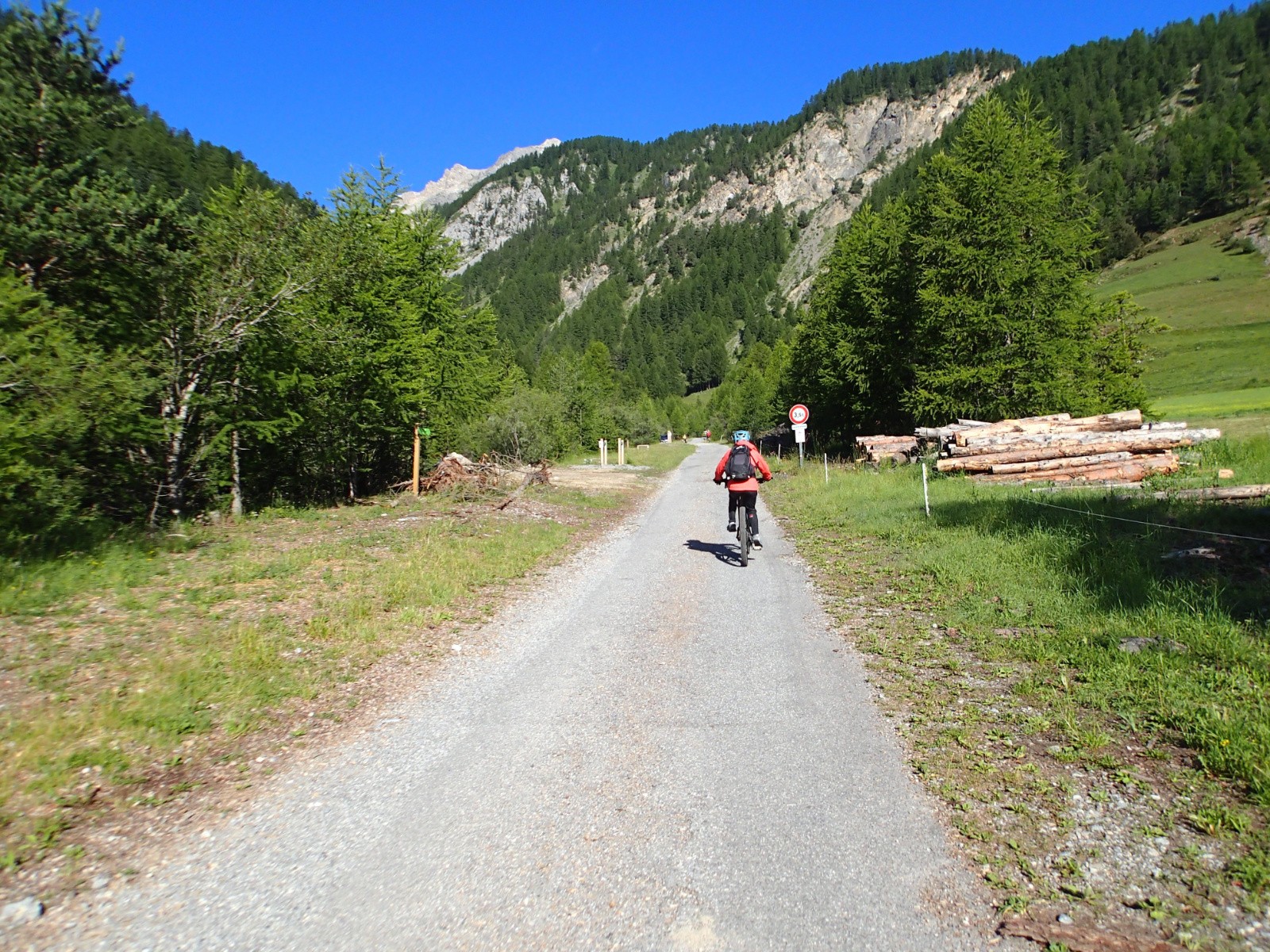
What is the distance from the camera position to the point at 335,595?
28.6 feet

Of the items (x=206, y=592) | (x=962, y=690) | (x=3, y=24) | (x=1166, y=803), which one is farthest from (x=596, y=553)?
(x=3, y=24)

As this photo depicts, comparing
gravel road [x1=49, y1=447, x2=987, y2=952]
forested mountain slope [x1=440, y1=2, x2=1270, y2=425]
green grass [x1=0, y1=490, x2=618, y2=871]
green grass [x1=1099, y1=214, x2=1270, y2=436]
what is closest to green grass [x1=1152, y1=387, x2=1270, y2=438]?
green grass [x1=1099, y1=214, x2=1270, y2=436]

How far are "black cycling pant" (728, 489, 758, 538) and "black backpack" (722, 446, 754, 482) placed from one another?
0.82ft

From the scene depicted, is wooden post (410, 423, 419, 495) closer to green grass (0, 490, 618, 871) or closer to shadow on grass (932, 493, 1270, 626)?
green grass (0, 490, 618, 871)

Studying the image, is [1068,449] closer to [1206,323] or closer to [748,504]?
[748,504]

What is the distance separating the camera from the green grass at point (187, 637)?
14.2 ft

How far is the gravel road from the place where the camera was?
2.92 meters

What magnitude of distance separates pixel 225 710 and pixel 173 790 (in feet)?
3.77

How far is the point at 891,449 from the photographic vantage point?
80.0 ft

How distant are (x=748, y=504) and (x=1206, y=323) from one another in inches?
3132

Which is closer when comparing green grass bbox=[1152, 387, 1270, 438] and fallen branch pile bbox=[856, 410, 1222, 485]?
fallen branch pile bbox=[856, 410, 1222, 485]

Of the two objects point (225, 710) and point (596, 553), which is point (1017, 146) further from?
point (225, 710)

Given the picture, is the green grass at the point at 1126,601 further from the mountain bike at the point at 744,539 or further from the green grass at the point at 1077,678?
the mountain bike at the point at 744,539

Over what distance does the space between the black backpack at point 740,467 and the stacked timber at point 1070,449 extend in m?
8.72
